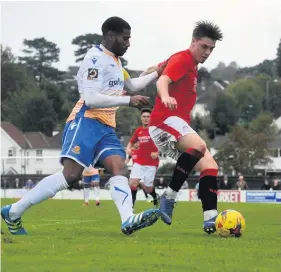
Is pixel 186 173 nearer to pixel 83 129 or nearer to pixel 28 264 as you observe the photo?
pixel 83 129

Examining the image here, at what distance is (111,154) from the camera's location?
11.7 m

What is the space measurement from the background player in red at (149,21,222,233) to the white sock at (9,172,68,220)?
1809 millimetres

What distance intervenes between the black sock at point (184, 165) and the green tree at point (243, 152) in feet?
292

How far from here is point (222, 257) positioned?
9.13 meters

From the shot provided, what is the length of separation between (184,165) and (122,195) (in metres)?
1.41

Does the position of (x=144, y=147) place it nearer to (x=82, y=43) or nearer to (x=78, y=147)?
(x=78, y=147)

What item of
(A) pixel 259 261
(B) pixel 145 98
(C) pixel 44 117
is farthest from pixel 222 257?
(C) pixel 44 117

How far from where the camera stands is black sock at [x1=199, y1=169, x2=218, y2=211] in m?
12.5

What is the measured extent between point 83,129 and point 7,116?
13770 centimetres

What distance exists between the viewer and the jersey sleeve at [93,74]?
38.1 feet

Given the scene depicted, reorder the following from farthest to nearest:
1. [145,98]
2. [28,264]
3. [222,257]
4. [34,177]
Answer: [34,177] → [145,98] → [222,257] → [28,264]

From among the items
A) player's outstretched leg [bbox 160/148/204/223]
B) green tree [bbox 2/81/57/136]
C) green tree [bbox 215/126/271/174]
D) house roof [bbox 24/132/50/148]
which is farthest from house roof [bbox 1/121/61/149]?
player's outstretched leg [bbox 160/148/204/223]

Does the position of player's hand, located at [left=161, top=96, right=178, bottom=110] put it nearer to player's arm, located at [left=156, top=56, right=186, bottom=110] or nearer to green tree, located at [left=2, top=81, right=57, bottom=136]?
player's arm, located at [left=156, top=56, right=186, bottom=110]

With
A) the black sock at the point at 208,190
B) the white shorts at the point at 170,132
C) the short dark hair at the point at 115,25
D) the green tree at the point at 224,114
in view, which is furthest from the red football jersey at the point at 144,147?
the green tree at the point at 224,114
